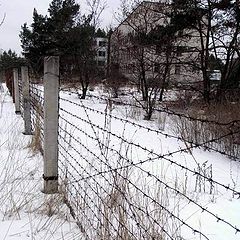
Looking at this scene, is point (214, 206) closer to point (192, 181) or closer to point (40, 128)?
point (192, 181)

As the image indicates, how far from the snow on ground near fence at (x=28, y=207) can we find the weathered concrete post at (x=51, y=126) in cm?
19

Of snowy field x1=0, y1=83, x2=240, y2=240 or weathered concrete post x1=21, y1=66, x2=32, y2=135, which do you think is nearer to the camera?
snowy field x1=0, y1=83, x2=240, y2=240

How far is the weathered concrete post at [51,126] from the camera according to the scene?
403 centimetres

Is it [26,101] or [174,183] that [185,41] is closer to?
[26,101]

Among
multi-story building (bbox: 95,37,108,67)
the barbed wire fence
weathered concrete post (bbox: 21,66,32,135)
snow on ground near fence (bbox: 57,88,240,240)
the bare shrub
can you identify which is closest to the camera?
the barbed wire fence

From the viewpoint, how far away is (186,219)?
13.3ft

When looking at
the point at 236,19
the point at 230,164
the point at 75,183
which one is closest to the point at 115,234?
the point at 75,183

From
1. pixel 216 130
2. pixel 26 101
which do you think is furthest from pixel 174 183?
pixel 26 101

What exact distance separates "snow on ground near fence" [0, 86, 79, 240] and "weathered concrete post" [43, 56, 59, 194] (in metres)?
0.19

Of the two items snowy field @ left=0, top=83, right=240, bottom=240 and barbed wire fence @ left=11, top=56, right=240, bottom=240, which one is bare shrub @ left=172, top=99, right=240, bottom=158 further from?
barbed wire fence @ left=11, top=56, right=240, bottom=240

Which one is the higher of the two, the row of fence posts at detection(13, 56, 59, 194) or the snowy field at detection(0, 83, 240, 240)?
the row of fence posts at detection(13, 56, 59, 194)

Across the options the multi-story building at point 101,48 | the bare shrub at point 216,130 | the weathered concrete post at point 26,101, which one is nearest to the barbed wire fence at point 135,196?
the weathered concrete post at point 26,101

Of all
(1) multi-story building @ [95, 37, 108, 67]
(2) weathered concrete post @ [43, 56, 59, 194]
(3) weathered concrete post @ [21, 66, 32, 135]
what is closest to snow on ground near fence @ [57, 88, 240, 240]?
(2) weathered concrete post @ [43, 56, 59, 194]

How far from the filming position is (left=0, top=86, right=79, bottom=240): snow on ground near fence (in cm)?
323
